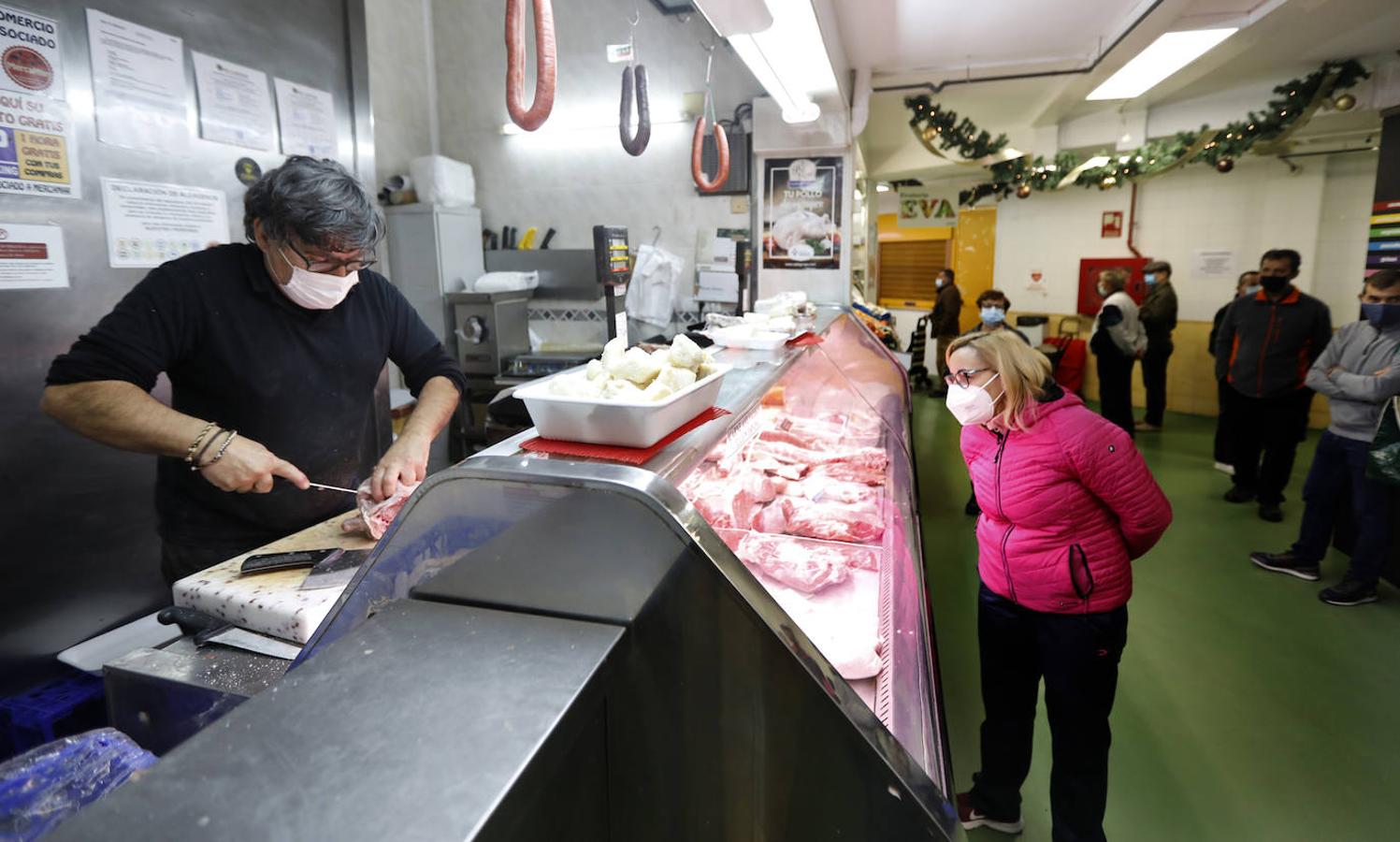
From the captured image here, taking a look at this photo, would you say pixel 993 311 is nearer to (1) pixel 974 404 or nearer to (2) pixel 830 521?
(1) pixel 974 404

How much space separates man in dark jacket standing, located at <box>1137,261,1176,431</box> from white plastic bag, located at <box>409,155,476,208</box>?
7429mm

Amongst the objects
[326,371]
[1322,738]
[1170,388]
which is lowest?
[1322,738]

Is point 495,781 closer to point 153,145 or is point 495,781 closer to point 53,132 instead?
point 53,132

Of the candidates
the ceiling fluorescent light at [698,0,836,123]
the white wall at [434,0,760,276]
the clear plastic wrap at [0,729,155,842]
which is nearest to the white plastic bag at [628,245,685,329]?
the white wall at [434,0,760,276]

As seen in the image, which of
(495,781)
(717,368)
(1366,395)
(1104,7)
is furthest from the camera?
(1104,7)

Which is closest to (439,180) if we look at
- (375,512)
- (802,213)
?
(802,213)

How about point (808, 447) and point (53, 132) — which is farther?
point (808, 447)

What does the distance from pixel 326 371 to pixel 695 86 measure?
5201mm

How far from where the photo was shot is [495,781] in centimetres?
66

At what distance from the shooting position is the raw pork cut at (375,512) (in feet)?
6.31

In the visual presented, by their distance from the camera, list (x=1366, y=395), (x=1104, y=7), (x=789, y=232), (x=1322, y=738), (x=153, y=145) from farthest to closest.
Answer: (x=789, y=232)
(x=1104, y=7)
(x=1366, y=395)
(x=1322, y=738)
(x=153, y=145)

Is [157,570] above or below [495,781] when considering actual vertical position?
below

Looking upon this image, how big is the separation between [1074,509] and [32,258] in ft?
11.9

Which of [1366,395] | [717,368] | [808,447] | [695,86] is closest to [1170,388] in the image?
[1366,395]
